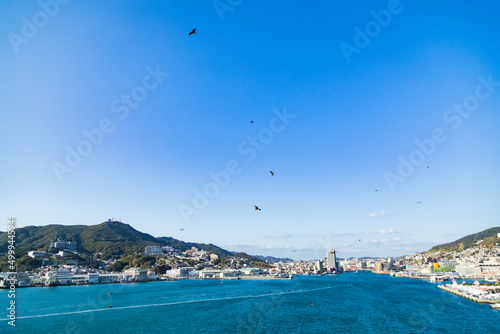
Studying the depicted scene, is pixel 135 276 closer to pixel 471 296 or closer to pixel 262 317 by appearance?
pixel 262 317

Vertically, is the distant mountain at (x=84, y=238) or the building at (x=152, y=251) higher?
the distant mountain at (x=84, y=238)

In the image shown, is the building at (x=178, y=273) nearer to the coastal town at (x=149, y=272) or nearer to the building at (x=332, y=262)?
the coastal town at (x=149, y=272)

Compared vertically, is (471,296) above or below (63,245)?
below

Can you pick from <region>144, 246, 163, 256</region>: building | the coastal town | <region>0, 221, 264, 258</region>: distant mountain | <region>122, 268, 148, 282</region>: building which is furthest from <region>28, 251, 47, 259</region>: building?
<region>144, 246, 163, 256</region>: building

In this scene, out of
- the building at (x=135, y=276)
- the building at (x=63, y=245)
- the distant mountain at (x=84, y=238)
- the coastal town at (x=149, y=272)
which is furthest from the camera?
the distant mountain at (x=84, y=238)

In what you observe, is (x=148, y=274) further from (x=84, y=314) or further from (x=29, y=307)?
(x=84, y=314)

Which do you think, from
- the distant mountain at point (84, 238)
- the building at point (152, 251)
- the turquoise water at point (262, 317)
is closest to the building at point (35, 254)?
the distant mountain at point (84, 238)

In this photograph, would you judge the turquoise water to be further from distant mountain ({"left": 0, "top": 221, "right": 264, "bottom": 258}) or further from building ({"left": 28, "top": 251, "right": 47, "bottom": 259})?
distant mountain ({"left": 0, "top": 221, "right": 264, "bottom": 258})

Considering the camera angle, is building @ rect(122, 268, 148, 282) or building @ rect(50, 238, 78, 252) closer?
building @ rect(122, 268, 148, 282)

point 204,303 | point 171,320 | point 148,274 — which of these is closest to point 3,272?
point 148,274

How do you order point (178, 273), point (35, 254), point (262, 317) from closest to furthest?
point (262, 317), point (35, 254), point (178, 273)

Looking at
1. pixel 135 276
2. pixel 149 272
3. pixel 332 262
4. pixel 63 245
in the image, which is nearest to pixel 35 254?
pixel 63 245
